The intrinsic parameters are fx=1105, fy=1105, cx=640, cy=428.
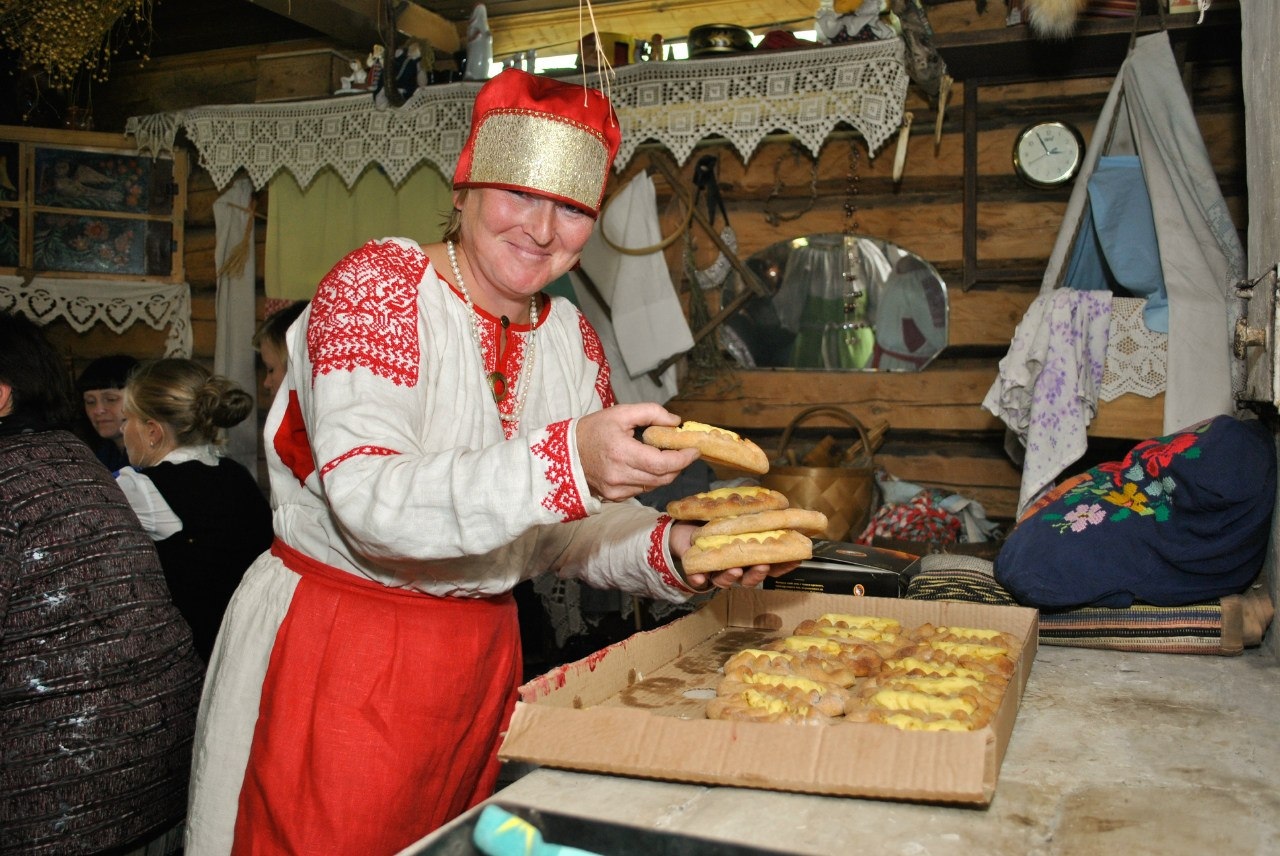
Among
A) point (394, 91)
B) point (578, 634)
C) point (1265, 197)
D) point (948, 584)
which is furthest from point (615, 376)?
point (1265, 197)

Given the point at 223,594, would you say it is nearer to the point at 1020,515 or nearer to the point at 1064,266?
the point at 1020,515

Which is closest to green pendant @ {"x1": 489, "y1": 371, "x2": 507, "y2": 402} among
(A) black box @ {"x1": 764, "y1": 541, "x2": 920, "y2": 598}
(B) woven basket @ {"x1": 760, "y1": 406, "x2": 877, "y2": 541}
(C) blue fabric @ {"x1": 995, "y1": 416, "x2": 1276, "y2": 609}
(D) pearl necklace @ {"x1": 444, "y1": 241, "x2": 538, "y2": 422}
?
(D) pearl necklace @ {"x1": 444, "y1": 241, "x2": 538, "y2": 422}

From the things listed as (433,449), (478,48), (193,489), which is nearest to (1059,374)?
(433,449)

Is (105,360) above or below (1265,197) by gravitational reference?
below

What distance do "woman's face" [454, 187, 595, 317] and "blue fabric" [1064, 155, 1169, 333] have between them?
2439 mm

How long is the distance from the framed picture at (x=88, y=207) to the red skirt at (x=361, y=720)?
490 cm

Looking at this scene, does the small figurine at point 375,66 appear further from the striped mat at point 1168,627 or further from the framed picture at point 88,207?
the striped mat at point 1168,627

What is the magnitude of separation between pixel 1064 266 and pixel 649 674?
2660 mm

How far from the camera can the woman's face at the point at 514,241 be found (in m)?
2.18

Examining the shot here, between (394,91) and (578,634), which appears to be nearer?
(578,634)

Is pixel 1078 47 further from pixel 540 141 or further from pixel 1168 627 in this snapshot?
pixel 540 141

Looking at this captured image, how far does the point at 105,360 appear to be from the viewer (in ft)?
18.2

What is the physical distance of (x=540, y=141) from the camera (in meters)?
2.21

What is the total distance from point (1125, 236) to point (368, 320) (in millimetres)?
2980
